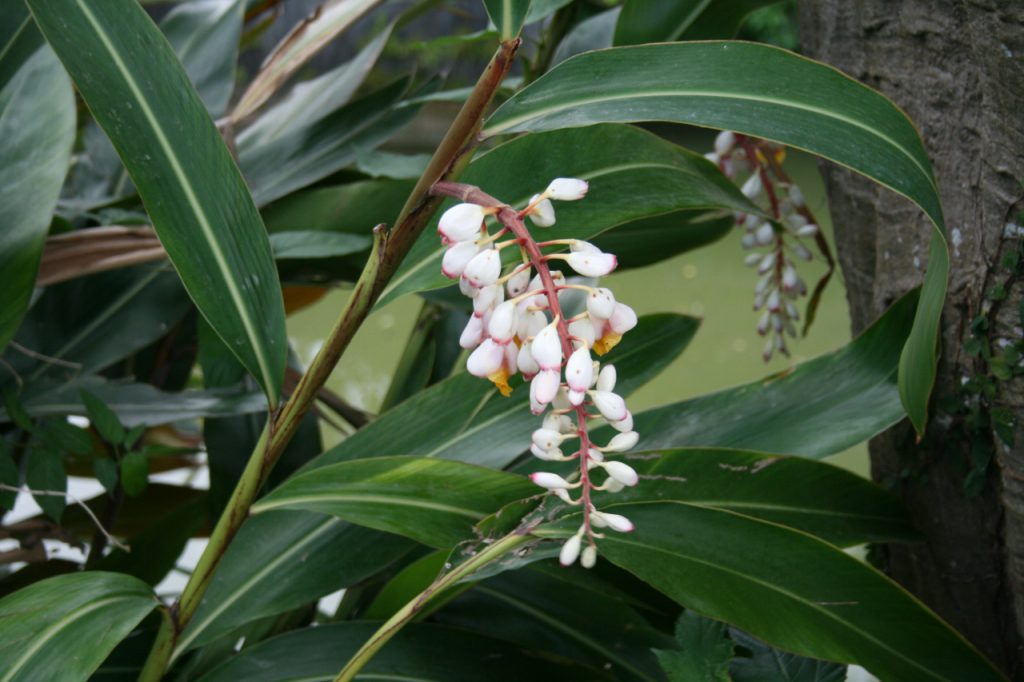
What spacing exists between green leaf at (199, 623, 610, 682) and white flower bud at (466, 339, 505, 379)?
277mm

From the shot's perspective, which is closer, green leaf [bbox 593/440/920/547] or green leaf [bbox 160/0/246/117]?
green leaf [bbox 593/440/920/547]

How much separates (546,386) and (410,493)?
0.58ft

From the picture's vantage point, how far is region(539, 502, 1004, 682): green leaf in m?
0.44

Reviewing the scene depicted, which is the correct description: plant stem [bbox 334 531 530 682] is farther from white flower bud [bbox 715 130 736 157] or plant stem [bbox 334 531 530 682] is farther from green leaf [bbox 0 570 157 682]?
white flower bud [bbox 715 130 736 157]

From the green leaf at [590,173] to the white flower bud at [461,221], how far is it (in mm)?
139

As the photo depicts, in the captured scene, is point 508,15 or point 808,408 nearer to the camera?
point 508,15

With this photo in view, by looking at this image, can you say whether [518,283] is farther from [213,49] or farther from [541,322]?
[213,49]

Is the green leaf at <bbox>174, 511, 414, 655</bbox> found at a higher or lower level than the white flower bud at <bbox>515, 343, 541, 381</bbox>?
lower

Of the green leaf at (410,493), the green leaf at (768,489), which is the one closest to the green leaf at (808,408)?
the green leaf at (768,489)

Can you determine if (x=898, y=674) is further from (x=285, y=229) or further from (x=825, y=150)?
(x=285, y=229)

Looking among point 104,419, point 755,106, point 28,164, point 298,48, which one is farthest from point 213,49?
point 755,106

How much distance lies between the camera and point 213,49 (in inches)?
36.2

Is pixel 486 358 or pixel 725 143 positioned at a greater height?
pixel 725 143

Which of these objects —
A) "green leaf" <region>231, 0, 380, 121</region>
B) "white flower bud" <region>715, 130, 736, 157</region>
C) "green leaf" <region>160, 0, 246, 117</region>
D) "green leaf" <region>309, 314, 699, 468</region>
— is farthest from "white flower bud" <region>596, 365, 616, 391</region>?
"green leaf" <region>160, 0, 246, 117</region>
